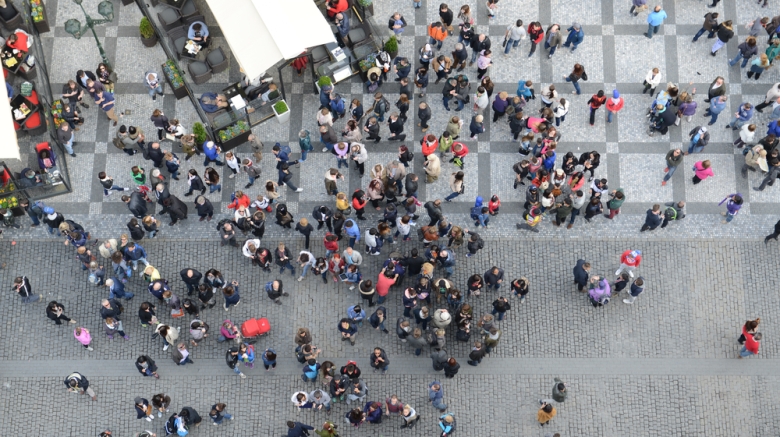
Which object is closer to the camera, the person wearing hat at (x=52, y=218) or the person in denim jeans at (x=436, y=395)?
the person in denim jeans at (x=436, y=395)

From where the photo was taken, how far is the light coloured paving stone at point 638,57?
24.6 m

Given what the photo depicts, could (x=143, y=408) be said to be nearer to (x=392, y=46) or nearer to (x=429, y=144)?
(x=429, y=144)

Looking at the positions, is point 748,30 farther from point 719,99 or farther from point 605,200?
point 605,200

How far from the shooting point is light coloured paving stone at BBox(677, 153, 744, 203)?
23.1 meters

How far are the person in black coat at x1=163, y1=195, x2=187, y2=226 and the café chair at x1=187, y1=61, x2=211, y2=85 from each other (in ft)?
13.8

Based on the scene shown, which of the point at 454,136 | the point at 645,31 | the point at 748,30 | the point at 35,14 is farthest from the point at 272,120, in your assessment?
the point at 748,30

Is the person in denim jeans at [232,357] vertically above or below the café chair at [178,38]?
below

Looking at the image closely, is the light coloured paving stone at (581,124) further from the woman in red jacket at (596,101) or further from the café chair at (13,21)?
the café chair at (13,21)

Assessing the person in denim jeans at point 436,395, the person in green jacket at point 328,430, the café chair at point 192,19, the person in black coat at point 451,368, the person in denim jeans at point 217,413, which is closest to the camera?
the person in green jacket at point 328,430

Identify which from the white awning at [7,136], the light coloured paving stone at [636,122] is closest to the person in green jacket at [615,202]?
the light coloured paving stone at [636,122]

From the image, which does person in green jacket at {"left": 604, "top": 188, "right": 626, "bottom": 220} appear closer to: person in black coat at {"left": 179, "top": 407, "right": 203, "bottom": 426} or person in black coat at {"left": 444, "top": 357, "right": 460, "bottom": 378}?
person in black coat at {"left": 444, "top": 357, "right": 460, "bottom": 378}

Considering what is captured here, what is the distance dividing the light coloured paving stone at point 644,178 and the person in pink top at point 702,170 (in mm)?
782

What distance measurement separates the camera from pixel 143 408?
→ 766 inches

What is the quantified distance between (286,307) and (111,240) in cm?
490
